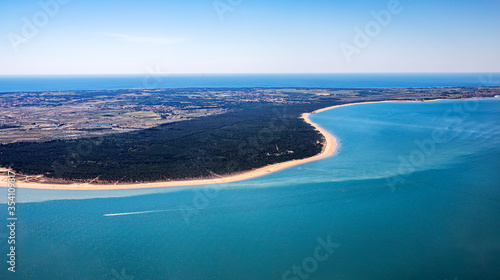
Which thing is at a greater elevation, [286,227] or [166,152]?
[166,152]

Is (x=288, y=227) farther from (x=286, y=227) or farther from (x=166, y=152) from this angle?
(x=166, y=152)

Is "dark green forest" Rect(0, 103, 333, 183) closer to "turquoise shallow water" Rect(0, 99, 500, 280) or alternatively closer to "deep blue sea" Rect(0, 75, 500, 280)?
"deep blue sea" Rect(0, 75, 500, 280)

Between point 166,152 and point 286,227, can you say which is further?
point 166,152

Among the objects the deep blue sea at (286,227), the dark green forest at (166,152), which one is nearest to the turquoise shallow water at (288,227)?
the deep blue sea at (286,227)

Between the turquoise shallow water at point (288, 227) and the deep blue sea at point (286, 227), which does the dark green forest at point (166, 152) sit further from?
the turquoise shallow water at point (288, 227)

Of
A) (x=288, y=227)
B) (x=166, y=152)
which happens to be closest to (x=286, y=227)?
(x=288, y=227)

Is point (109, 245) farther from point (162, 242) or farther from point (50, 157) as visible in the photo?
point (50, 157)

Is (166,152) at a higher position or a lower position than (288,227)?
higher

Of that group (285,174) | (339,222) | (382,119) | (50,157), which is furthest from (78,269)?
(382,119)
